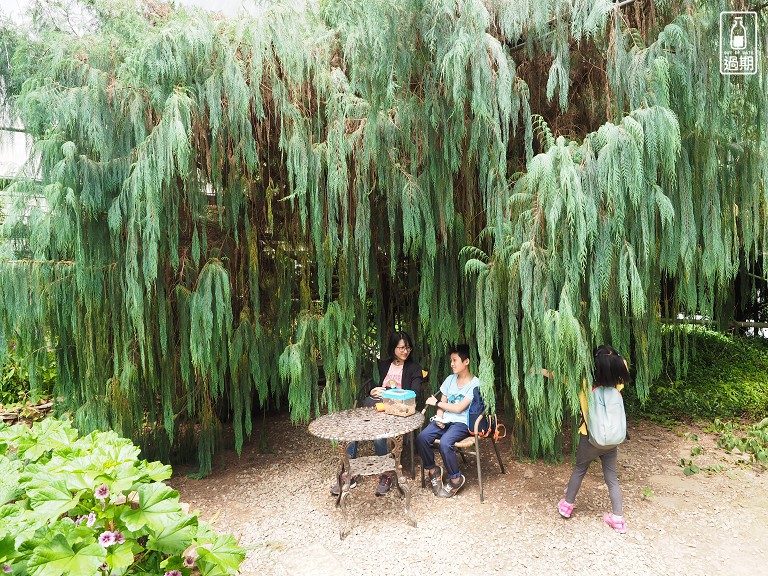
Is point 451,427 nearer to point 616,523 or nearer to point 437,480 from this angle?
point 437,480

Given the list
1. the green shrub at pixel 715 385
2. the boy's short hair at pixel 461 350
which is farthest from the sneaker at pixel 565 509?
the green shrub at pixel 715 385

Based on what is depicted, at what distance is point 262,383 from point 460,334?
1.16 metres

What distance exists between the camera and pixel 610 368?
2.28 metres

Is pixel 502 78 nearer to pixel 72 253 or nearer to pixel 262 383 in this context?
pixel 262 383

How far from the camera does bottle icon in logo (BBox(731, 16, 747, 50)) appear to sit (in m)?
1.96

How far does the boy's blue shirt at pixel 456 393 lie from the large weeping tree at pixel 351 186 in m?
0.21

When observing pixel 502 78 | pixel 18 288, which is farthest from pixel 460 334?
pixel 18 288

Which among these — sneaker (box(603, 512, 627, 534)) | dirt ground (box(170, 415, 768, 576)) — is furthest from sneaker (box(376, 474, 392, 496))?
sneaker (box(603, 512, 627, 534))

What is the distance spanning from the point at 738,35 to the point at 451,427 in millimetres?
2125

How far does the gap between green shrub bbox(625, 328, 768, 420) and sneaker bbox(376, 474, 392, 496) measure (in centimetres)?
206

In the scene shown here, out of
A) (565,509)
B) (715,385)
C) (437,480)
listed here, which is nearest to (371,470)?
(437,480)

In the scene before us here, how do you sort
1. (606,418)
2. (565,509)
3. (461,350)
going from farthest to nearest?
(461,350), (565,509), (606,418)

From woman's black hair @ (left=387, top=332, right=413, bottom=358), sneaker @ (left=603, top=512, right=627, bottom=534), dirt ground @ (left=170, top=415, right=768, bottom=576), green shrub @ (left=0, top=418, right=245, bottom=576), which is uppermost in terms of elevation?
woman's black hair @ (left=387, top=332, right=413, bottom=358)

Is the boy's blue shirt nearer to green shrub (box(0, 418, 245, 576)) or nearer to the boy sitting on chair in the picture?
the boy sitting on chair
